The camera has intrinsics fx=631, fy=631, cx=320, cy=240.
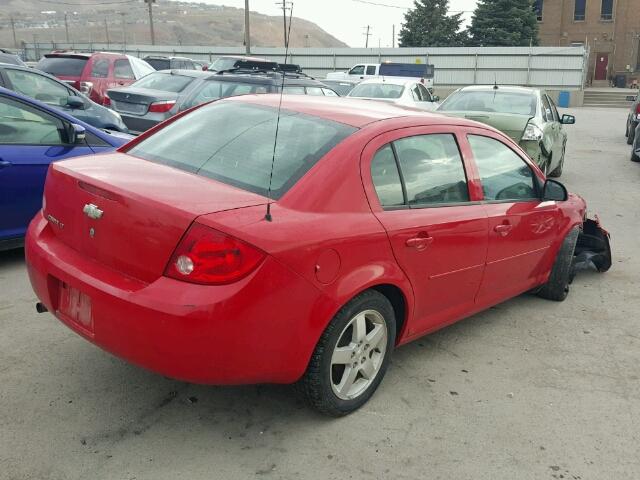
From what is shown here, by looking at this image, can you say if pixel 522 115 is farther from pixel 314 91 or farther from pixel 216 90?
pixel 216 90

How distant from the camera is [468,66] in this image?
128ft

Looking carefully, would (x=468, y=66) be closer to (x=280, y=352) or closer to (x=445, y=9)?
(x=445, y=9)

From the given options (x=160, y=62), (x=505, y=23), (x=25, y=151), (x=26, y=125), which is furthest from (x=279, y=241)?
(x=505, y=23)

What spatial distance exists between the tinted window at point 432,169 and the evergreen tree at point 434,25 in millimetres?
49543

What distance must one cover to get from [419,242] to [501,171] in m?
1.23

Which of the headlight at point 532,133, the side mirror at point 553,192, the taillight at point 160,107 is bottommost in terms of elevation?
the side mirror at point 553,192

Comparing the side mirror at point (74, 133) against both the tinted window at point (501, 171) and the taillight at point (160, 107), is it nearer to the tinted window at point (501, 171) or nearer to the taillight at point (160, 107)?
the tinted window at point (501, 171)

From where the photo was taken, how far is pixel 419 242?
3336 millimetres

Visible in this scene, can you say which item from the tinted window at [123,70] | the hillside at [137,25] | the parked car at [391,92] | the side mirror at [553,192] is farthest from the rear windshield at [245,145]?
the hillside at [137,25]

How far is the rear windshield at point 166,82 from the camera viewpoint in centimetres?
1159

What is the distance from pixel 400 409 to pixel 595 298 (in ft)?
8.75

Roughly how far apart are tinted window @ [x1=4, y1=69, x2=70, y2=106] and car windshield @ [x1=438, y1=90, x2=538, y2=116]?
5.81m

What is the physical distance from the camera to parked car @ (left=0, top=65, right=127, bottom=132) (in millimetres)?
8227

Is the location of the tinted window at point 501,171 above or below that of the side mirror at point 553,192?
above
